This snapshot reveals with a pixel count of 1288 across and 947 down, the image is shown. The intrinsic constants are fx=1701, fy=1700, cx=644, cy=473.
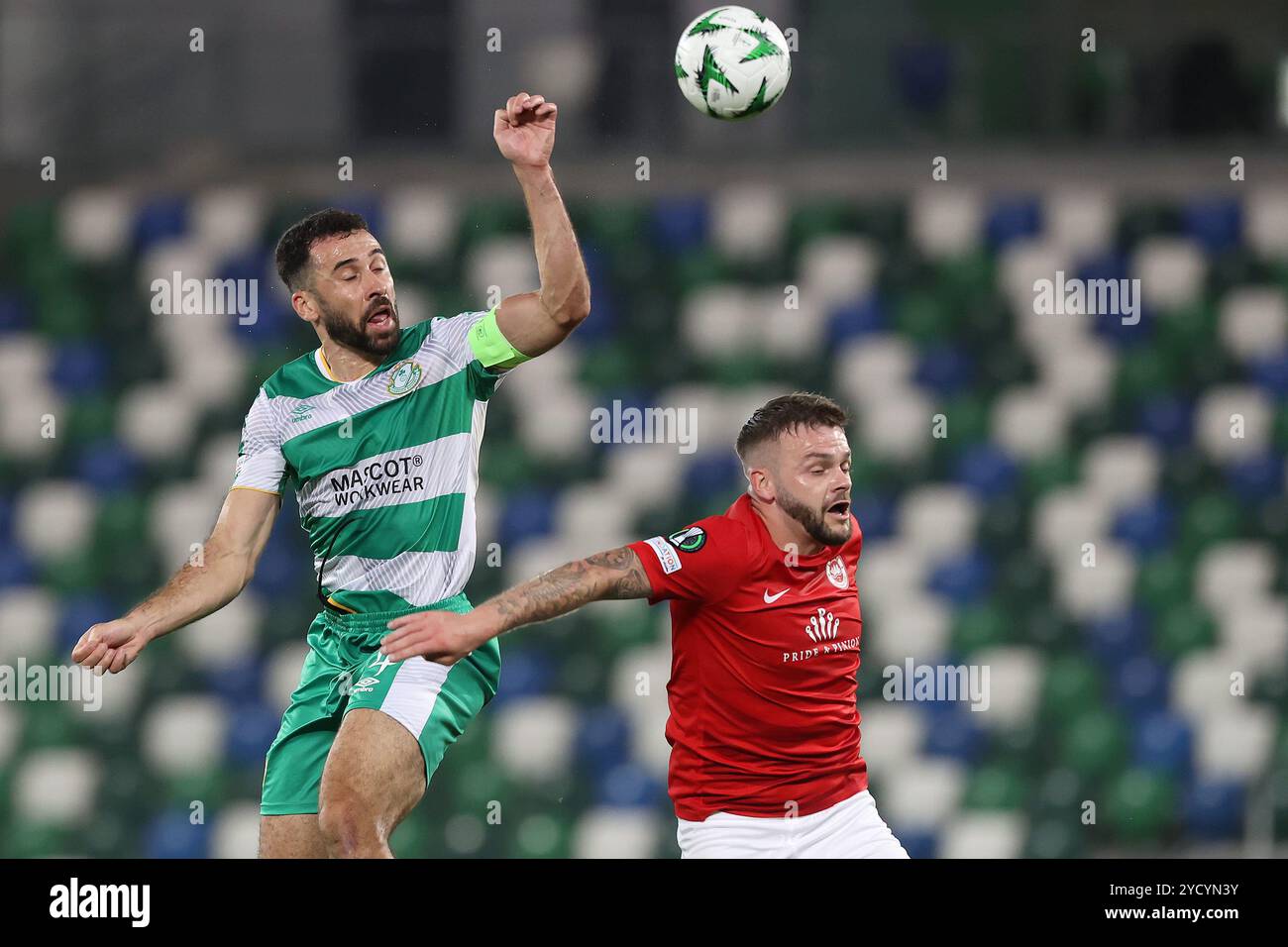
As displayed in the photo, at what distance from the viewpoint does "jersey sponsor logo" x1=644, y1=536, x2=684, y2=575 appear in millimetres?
4480

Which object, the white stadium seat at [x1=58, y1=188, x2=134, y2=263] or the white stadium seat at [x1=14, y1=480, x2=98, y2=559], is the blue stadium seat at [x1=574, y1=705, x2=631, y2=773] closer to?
the white stadium seat at [x1=14, y1=480, x2=98, y2=559]

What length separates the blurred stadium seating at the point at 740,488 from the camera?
26.8 ft

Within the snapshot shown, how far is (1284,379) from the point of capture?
30.7 ft

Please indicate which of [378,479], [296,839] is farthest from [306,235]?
[296,839]

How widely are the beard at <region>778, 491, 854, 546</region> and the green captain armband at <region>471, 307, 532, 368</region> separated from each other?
816mm

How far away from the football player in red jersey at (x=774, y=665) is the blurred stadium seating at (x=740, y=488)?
340 cm

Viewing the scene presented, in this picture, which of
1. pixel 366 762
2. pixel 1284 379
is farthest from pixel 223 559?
pixel 1284 379

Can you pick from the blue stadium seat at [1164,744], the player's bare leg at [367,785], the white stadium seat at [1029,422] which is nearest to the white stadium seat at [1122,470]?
the white stadium seat at [1029,422]

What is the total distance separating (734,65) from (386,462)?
1714 mm

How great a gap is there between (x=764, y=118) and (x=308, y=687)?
6.11 metres

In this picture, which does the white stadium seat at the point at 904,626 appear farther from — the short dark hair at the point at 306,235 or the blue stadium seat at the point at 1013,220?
the short dark hair at the point at 306,235

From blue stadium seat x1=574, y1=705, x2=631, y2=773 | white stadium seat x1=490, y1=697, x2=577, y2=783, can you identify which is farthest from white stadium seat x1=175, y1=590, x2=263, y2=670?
blue stadium seat x1=574, y1=705, x2=631, y2=773

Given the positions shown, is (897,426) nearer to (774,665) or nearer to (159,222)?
(159,222)

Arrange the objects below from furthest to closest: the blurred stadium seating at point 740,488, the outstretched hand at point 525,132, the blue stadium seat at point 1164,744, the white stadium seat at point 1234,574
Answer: the white stadium seat at point 1234,574
the blue stadium seat at point 1164,744
the blurred stadium seating at point 740,488
the outstretched hand at point 525,132
